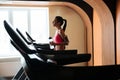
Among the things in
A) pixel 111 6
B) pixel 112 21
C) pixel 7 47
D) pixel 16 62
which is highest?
pixel 111 6

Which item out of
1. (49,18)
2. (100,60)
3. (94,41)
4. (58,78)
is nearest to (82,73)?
(58,78)

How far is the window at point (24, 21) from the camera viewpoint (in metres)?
6.46

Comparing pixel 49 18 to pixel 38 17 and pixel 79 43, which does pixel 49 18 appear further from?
pixel 79 43

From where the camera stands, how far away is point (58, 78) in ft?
5.04

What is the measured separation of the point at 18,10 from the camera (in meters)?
6.50

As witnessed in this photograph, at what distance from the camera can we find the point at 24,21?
21.5 feet

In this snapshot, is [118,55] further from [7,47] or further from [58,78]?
[7,47]

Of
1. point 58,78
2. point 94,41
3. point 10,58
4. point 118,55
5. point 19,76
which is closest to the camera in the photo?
point 58,78

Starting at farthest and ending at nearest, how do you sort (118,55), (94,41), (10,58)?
(10,58), (94,41), (118,55)

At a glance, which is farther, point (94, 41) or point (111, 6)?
point (94, 41)

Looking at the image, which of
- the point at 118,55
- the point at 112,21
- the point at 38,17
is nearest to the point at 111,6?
the point at 112,21

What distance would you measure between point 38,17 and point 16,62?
1371 mm

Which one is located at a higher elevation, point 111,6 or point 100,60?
point 111,6

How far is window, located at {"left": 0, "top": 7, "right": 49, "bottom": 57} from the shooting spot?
21.2 ft
